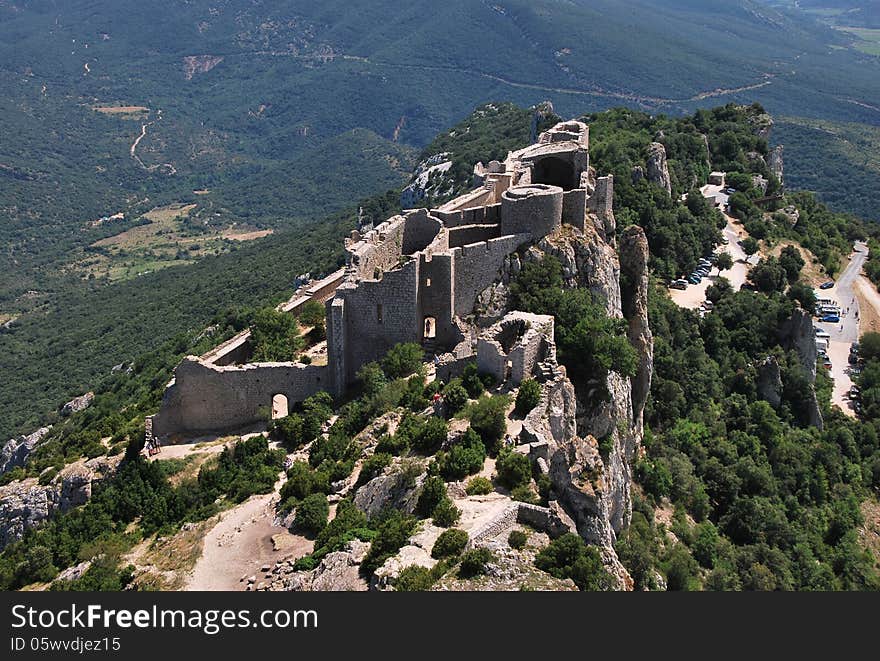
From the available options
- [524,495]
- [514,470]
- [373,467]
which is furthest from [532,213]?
[524,495]

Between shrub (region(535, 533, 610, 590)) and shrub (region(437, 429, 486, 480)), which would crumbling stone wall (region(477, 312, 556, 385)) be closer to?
shrub (region(437, 429, 486, 480))

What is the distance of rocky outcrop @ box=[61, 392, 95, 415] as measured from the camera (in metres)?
59.5

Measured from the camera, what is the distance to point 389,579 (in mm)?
18453

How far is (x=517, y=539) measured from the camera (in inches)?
777

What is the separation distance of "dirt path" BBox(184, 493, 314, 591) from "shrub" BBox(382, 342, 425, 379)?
593 cm

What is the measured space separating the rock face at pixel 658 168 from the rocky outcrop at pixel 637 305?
2671 centimetres

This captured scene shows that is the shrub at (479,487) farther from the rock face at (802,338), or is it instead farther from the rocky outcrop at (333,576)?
the rock face at (802,338)

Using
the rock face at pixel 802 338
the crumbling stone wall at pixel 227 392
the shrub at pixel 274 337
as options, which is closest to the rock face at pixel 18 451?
the crumbling stone wall at pixel 227 392

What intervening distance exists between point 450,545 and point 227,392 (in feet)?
53.4

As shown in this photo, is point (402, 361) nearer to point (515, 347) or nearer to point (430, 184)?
point (515, 347)

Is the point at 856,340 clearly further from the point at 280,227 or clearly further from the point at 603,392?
the point at 280,227

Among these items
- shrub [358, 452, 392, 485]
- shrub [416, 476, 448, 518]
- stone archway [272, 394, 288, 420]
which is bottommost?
stone archway [272, 394, 288, 420]

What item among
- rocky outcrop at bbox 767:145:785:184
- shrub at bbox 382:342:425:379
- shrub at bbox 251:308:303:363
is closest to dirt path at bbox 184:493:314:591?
shrub at bbox 382:342:425:379

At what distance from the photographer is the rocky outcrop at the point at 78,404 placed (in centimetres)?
5952
